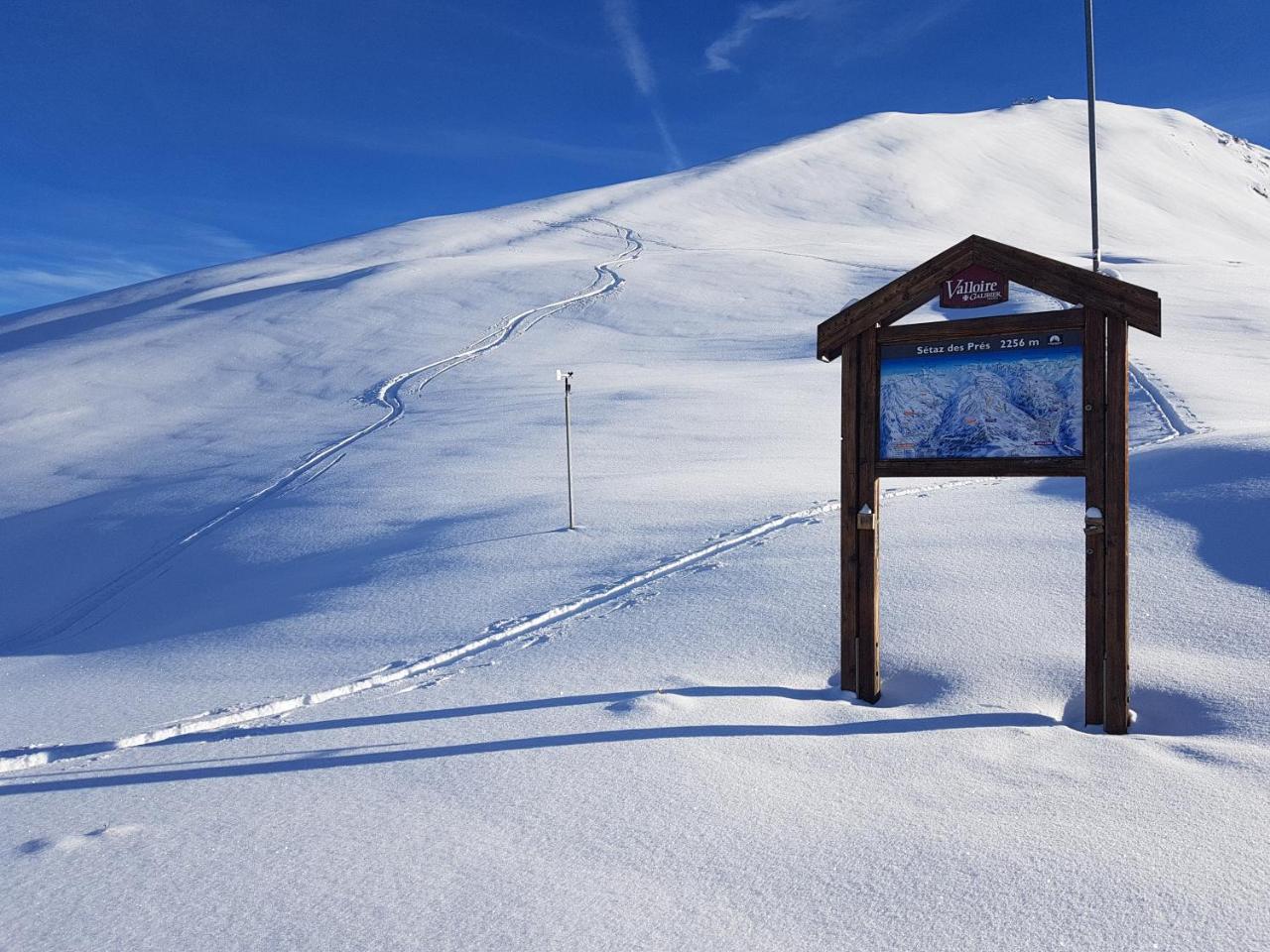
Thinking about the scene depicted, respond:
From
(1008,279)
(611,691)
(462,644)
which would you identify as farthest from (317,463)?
(1008,279)

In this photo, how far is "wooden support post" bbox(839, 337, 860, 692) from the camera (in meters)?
6.02

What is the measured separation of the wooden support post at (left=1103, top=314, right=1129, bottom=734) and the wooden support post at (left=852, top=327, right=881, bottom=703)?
134 centimetres

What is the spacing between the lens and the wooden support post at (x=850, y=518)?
6.02m

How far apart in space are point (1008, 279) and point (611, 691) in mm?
3565

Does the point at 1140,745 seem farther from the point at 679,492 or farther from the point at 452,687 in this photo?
the point at 679,492

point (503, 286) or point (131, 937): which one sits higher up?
point (503, 286)

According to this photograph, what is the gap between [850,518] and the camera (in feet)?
20.1

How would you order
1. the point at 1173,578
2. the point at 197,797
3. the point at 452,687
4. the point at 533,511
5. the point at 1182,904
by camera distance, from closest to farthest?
the point at 1182,904
the point at 197,797
the point at 452,687
the point at 1173,578
the point at 533,511

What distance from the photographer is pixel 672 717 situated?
5449mm

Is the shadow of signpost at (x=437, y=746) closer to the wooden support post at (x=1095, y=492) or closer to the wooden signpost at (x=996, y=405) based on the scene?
the wooden support post at (x=1095, y=492)

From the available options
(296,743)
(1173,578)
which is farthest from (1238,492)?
(296,743)

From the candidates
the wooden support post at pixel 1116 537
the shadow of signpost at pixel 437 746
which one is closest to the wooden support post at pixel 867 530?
the shadow of signpost at pixel 437 746

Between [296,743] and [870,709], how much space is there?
11.3 ft

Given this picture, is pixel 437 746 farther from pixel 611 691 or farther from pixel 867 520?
pixel 867 520
